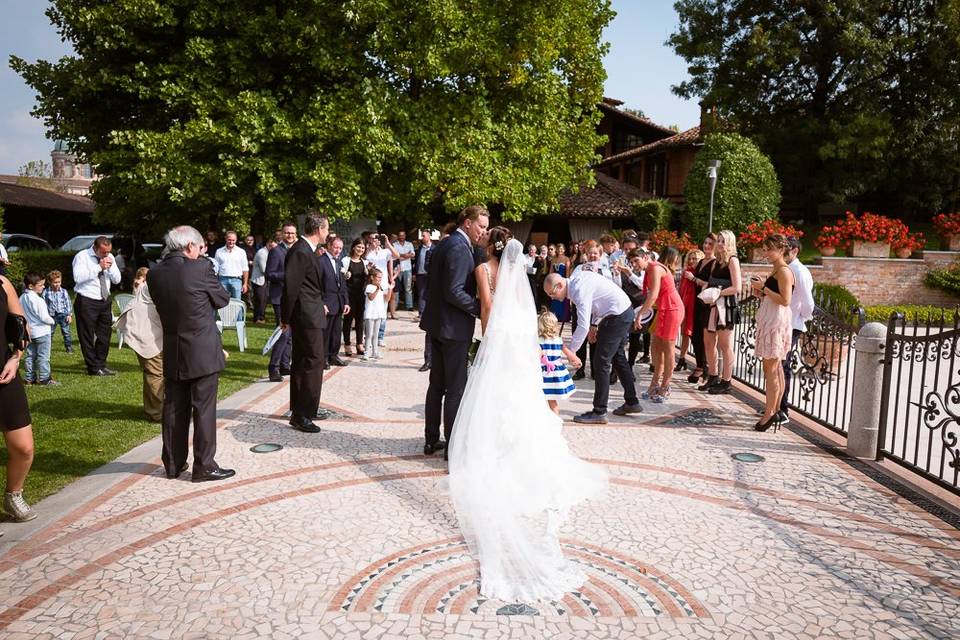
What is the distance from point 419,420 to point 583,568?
3.70 metres

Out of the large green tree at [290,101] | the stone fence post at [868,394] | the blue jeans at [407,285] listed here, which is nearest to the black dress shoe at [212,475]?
the stone fence post at [868,394]

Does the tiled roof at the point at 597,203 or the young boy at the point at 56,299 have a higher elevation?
the tiled roof at the point at 597,203

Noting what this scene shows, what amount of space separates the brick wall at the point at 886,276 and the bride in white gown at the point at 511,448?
53.8 ft

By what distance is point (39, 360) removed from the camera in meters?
8.49

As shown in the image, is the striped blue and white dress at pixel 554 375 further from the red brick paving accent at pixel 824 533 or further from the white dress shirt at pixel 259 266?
the white dress shirt at pixel 259 266

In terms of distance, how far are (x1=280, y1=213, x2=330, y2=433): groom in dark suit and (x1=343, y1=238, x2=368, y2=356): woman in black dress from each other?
4.29 m

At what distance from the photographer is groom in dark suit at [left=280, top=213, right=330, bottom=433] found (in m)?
6.54

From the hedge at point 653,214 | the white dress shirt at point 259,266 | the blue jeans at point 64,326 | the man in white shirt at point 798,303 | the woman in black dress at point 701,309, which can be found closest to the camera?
the man in white shirt at point 798,303

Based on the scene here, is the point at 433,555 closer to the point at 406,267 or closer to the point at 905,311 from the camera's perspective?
the point at 406,267

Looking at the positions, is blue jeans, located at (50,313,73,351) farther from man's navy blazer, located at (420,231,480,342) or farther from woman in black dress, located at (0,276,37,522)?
man's navy blazer, located at (420,231,480,342)

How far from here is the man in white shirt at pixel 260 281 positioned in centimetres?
1488

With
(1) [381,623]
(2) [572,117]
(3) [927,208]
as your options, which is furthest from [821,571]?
(3) [927,208]

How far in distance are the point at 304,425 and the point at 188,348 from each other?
6.27 feet

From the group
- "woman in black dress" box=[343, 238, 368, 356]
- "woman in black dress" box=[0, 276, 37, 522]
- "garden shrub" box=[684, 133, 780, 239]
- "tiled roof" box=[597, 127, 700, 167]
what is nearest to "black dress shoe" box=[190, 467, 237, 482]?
"woman in black dress" box=[0, 276, 37, 522]
